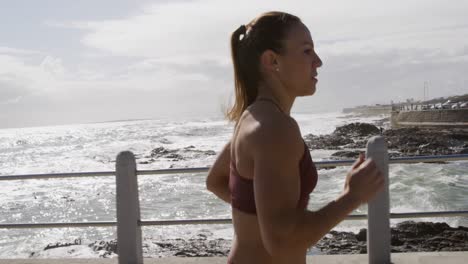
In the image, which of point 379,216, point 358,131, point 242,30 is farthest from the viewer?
point 358,131

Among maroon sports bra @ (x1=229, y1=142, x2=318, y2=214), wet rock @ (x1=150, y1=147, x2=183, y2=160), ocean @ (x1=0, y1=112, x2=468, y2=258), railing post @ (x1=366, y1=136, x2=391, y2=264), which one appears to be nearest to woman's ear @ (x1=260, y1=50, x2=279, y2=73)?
maroon sports bra @ (x1=229, y1=142, x2=318, y2=214)

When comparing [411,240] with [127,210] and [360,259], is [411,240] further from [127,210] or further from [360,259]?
[127,210]

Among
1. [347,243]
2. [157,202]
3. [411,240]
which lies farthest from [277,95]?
[157,202]

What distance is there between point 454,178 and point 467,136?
68.5 ft

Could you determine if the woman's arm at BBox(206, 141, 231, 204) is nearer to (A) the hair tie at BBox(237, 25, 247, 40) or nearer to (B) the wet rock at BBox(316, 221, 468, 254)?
(A) the hair tie at BBox(237, 25, 247, 40)

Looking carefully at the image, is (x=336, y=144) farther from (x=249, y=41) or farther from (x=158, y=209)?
(x=249, y=41)

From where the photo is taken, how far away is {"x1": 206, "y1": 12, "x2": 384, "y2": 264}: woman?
1.24 metres

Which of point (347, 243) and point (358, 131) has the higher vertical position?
point (358, 131)

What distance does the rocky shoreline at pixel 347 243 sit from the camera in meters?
10.3

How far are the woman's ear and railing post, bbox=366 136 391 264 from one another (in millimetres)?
2955

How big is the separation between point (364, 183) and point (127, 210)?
3574 mm

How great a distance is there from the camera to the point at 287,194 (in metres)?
1.24

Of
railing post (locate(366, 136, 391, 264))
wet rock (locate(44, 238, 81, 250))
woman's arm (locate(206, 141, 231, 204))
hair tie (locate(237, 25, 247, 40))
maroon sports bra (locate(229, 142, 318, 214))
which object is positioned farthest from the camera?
wet rock (locate(44, 238, 81, 250))

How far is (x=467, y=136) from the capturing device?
131ft
